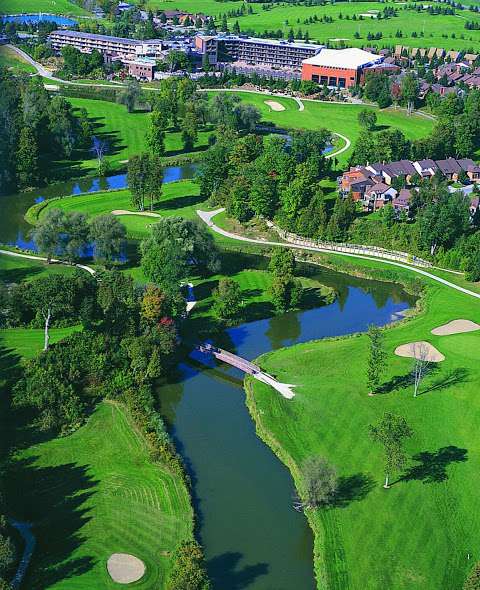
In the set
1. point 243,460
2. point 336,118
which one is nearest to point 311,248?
point 243,460

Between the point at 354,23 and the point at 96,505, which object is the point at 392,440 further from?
the point at 354,23

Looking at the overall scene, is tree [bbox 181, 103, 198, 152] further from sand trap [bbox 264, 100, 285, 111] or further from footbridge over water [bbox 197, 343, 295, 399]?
footbridge over water [bbox 197, 343, 295, 399]

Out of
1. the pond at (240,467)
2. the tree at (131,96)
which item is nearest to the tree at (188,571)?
the pond at (240,467)

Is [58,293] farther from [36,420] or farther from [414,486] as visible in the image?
[414,486]

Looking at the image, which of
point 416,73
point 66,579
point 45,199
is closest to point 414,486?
point 66,579

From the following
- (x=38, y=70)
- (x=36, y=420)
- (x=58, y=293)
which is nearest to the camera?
(x=36, y=420)

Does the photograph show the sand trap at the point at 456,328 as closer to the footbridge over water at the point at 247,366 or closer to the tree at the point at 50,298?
the footbridge over water at the point at 247,366
